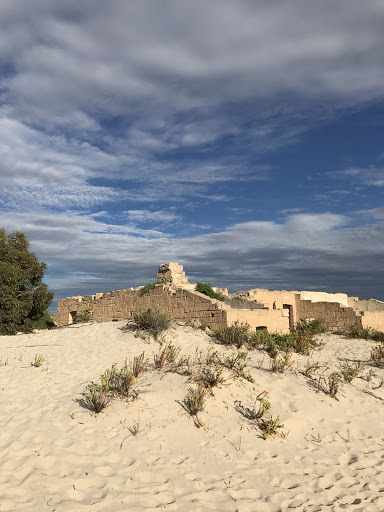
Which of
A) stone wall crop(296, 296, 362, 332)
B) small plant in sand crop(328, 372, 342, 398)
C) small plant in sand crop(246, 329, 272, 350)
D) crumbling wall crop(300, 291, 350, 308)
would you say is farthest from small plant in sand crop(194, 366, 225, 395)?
crumbling wall crop(300, 291, 350, 308)

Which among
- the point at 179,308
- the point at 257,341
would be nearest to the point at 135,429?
the point at 257,341

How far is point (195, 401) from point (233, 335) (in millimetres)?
5431

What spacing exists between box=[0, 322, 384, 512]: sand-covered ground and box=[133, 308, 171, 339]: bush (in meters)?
3.82

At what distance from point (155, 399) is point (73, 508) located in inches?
131

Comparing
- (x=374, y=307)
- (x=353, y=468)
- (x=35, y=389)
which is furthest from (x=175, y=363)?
(x=374, y=307)

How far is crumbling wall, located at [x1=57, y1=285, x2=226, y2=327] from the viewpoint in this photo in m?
14.9

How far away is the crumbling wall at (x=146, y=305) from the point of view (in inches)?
587

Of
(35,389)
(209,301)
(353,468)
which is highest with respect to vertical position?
(209,301)

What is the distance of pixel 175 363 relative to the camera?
9.88 metres

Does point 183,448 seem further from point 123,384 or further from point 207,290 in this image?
point 207,290

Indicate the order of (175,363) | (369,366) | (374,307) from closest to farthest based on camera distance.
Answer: (175,363) < (369,366) < (374,307)

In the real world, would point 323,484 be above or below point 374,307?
below

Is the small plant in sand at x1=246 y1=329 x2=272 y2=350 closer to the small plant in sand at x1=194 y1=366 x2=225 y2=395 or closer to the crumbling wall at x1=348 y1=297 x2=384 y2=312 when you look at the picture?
the small plant in sand at x1=194 y1=366 x2=225 y2=395

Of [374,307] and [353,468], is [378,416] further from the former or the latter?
[374,307]
